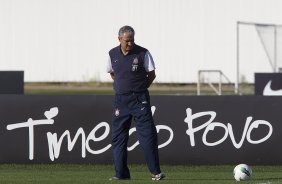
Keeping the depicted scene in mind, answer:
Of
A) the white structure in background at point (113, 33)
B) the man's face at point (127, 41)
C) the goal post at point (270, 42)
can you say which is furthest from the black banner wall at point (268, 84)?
the white structure in background at point (113, 33)

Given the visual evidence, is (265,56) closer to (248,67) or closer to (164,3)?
(248,67)

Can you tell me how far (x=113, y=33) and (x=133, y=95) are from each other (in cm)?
3134

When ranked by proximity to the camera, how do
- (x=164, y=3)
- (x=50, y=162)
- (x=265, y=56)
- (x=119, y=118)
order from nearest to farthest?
1. (x=119, y=118)
2. (x=50, y=162)
3. (x=265, y=56)
4. (x=164, y=3)

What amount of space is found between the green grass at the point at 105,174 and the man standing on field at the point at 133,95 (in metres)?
0.45

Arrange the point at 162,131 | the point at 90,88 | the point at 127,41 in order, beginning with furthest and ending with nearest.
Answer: the point at 90,88, the point at 162,131, the point at 127,41

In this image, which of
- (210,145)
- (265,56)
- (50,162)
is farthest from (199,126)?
(265,56)

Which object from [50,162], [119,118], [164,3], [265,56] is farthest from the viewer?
[164,3]

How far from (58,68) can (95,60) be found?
150 centimetres

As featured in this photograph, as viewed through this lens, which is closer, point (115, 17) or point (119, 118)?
point (119, 118)

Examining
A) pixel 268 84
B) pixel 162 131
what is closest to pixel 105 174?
pixel 162 131

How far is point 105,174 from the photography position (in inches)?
602

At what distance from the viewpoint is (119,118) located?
1366 cm

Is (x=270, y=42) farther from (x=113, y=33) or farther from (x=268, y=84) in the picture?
(x=268, y=84)

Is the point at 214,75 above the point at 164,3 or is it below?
below
